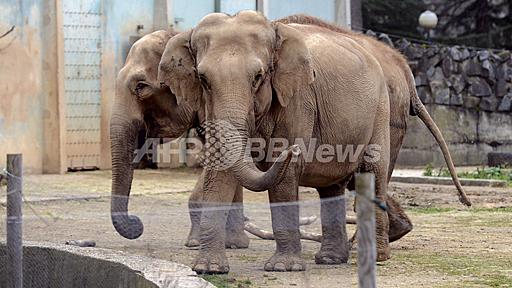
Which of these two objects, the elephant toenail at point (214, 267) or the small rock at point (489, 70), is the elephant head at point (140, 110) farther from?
the small rock at point (489, 70)

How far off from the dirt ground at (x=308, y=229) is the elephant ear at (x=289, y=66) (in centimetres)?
83

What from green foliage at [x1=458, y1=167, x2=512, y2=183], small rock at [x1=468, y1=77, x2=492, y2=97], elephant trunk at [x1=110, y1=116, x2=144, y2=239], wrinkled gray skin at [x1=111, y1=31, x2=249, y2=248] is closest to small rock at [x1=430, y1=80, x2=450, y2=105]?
small rock at [x1=468, y1=77, x2=492, y2=97]

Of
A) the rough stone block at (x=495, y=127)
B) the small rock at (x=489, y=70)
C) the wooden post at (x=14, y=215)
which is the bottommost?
the rough stone block at (x=495, y=127)

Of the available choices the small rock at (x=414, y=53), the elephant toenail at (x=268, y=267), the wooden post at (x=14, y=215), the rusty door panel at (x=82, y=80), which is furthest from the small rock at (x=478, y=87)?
the wooden post at (x=14, y=215)

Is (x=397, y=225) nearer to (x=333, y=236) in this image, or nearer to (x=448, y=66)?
(x=333, y=236)

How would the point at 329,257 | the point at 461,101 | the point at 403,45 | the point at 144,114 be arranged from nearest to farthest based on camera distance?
the point at 329,257
the point at 144,114
the point at 403,45
the point at 461,101

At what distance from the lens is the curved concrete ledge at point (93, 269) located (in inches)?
304

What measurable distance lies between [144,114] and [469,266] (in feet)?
11.0

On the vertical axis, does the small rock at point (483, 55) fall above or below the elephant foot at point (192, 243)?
above

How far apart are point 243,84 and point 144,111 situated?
2735 mm

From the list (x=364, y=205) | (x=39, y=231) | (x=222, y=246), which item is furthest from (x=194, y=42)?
(x=364, y=205)

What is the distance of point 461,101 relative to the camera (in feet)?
76.7

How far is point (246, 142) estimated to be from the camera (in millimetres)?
9320

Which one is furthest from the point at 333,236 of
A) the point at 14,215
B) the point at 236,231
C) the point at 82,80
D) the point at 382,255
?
the point at 82,80
